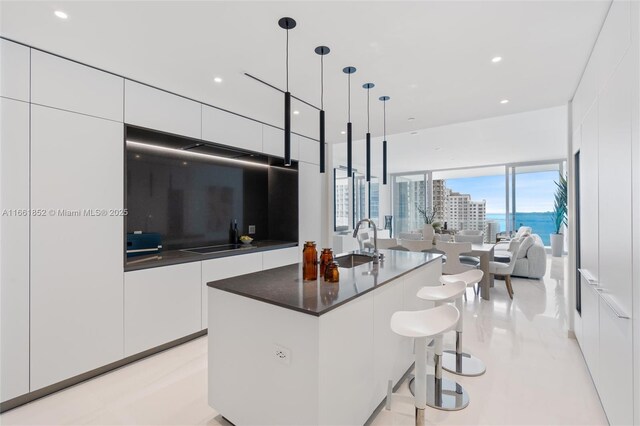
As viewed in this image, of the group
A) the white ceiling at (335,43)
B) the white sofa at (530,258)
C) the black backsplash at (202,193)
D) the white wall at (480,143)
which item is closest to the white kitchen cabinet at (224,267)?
the black backsplash at (202,193)

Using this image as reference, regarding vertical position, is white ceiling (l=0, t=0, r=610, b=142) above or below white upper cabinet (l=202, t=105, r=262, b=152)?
above

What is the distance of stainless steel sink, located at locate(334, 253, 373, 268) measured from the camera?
116 inches

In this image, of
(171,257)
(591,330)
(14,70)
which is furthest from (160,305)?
(591,330)

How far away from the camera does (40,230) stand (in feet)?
7.16

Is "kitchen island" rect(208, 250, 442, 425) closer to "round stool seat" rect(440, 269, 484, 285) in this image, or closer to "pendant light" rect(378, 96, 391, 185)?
"round stool seat" rect(440, 269, 484, 285)

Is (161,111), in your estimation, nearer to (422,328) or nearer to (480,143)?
(422,328)

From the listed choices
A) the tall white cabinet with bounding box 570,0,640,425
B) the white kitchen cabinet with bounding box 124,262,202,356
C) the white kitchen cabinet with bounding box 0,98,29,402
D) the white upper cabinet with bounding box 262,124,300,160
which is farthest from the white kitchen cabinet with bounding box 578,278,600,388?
the white kitchen cabinet with bounding box 0,98,29,402

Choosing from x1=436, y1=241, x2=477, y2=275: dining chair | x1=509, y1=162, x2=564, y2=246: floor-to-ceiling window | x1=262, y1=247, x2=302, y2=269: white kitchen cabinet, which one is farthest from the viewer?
x1=509, y1=162, x2=564, y2=246: floor-to-ceiling window

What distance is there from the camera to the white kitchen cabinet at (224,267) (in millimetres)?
3250

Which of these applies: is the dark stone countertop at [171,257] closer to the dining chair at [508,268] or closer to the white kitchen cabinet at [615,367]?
the white kitchen cabinet at [615,367]

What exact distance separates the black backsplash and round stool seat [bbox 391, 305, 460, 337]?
268 centimetres

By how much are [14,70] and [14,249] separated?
4.01ft

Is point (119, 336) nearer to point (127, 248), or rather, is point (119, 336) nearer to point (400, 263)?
point (127, 248)

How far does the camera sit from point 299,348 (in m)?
1.51
